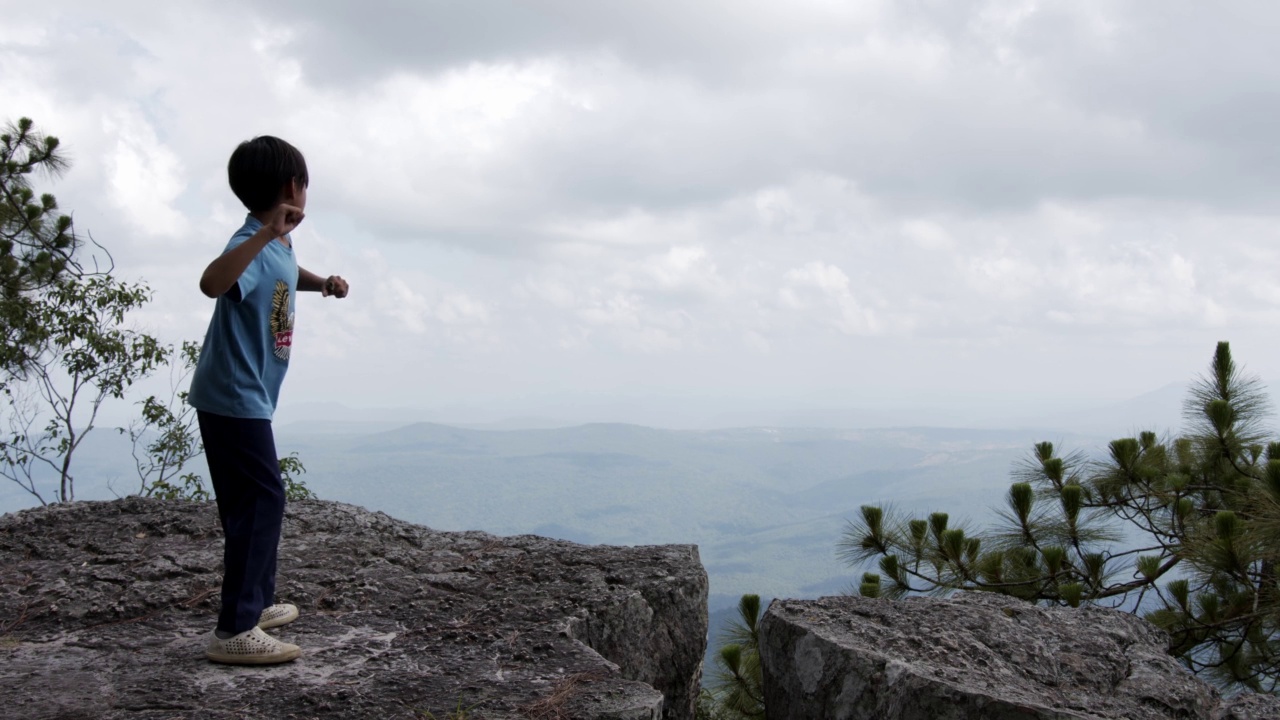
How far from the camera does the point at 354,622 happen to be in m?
3.44

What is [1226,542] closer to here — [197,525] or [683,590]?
[683,590]

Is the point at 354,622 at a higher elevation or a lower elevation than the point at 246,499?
lower

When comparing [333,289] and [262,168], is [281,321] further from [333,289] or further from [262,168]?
[262,168]

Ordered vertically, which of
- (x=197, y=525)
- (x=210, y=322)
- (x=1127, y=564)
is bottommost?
(x=1127, y=564)

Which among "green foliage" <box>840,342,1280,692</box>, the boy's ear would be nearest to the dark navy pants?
the boy's ear

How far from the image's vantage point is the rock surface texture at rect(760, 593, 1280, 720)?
2.87m

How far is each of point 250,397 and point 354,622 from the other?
3.16ft

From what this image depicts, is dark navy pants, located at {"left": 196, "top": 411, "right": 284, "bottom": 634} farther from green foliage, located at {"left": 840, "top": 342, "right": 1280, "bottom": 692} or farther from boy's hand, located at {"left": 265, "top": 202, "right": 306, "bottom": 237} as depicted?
green foliage, located at {"left": 840, "top": 342, "right": 1280, "bottom": 692}

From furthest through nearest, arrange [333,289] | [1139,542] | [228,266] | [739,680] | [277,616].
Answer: [1139,542]
[739,680]
[333,289]
[277,616]
[228,266]

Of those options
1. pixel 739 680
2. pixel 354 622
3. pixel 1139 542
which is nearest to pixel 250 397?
pixel 354 622

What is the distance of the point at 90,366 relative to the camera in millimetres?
10016

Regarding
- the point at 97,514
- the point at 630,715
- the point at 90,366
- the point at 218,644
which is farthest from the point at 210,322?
the point at 90,366

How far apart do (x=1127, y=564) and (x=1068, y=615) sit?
312 cm

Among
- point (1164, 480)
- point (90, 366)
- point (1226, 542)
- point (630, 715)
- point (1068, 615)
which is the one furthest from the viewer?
point (90, 366)
